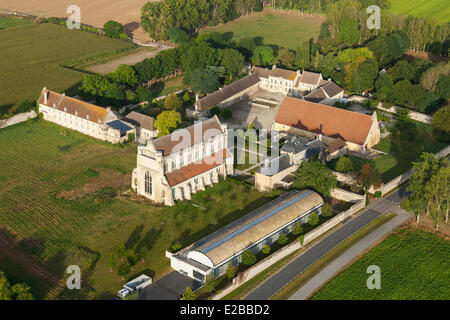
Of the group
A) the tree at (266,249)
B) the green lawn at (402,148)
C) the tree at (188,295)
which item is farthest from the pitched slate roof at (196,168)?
the tree at (188,295)

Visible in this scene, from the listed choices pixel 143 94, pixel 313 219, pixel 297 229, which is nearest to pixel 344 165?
pixel 313 219

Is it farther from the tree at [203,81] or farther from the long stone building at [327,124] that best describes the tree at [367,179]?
the tree at [203,81]

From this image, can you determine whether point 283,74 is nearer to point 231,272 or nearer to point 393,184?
point 393,184

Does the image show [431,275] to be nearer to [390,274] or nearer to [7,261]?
[390,274]

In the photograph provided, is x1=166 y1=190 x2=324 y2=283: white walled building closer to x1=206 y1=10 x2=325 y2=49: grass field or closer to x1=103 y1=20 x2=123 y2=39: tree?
x1=206 y1=10 x2=325 y2=49: grass field

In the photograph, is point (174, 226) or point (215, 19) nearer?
point (174, 226)

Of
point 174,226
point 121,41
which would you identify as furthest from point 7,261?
point 121,41
